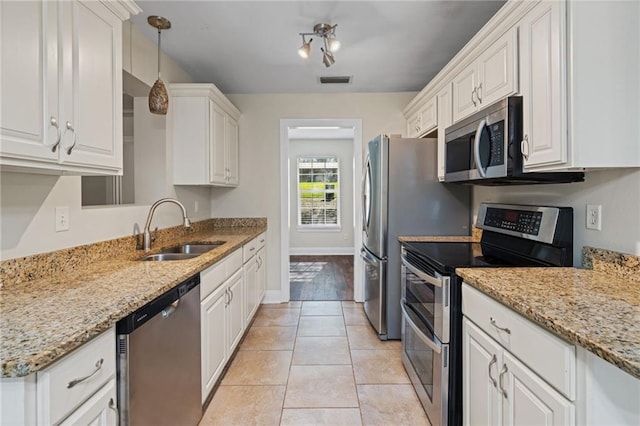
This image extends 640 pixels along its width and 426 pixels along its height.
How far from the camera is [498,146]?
5.79 feet

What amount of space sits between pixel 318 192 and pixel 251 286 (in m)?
4.51

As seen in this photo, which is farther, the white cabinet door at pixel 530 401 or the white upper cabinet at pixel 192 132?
the white upper cabinet at pixel 192 132

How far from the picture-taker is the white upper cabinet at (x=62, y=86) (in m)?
1.10

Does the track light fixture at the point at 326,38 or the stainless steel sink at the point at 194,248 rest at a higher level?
the track light fixture at the point at 326,38

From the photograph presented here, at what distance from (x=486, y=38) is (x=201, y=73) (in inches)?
103

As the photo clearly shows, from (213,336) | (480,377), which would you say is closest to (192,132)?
(213,336)

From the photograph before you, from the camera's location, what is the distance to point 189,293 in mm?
1739

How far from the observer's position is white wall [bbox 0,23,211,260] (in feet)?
4.71

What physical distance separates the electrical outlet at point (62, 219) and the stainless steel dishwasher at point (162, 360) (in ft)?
2.20

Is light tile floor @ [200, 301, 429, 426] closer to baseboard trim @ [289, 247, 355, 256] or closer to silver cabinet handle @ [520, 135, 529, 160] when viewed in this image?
silver cabinet handle @ [520, 135, 529, 160]

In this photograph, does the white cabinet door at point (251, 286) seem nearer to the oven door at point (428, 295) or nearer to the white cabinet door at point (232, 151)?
the white cabinet door at point (232, 151)

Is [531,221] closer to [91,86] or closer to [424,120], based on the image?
[424,120]

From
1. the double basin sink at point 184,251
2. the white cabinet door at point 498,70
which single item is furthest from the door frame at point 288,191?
the white cabinet door at point 498,70

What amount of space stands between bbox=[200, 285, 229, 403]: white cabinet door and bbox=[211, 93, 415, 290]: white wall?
1811mm
